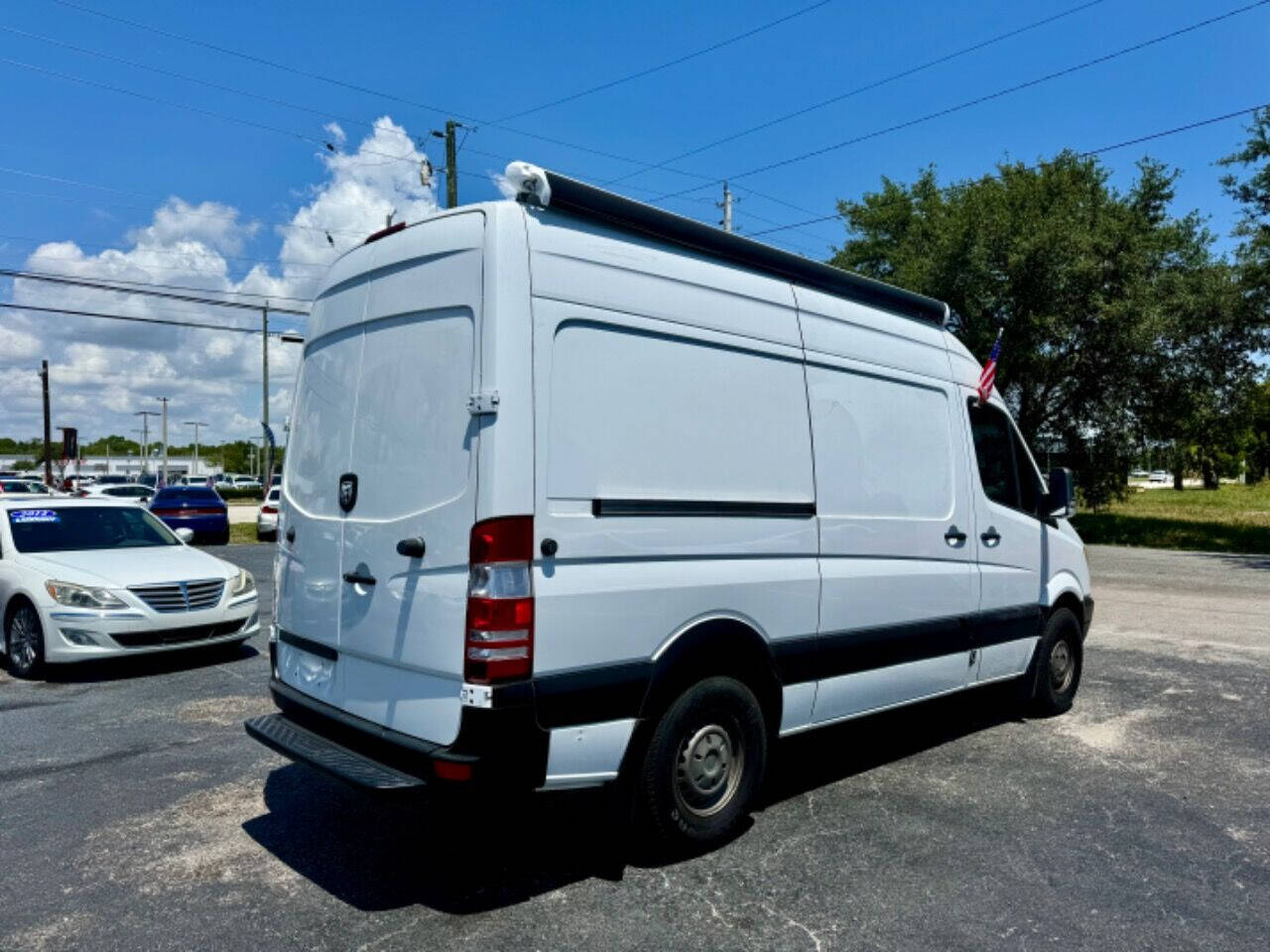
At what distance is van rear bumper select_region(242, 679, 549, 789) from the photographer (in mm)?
3326

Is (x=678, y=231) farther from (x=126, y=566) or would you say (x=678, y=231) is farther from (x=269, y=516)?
(x=269, y=516)

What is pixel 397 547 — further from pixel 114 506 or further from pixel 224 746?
pixel 114 506

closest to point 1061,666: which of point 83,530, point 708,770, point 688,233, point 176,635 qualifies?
point 708,770

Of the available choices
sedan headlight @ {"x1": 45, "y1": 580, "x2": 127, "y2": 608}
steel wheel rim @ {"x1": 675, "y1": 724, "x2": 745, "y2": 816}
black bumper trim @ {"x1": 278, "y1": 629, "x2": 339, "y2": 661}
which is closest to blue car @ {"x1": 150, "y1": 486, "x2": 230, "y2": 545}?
sedan headlight @ {"x1": 45, "y1": 580, "x2": 127, "y2": 608}

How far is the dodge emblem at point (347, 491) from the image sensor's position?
4043 mm

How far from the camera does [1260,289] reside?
2486 centimetres

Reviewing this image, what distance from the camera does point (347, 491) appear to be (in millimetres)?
4082

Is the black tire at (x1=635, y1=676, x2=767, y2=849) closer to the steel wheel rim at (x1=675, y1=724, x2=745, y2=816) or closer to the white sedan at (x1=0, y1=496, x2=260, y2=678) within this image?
the steel wheel rim at (x1=675, y1=724, x2=745, y2=816)

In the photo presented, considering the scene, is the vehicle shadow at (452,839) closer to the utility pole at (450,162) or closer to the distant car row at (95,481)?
the distant car row at (95,481)

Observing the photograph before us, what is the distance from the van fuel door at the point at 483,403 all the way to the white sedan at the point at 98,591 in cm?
546

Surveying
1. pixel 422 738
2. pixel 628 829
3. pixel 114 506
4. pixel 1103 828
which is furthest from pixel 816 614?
pixel 114 506

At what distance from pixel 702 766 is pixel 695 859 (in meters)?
0.40

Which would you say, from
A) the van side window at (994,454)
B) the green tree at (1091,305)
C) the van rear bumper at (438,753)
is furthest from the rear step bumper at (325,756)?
the green tree at (1091,305)

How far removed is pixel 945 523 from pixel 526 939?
330cm
